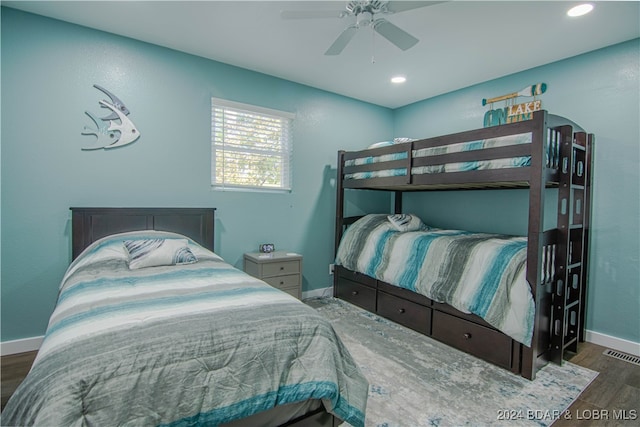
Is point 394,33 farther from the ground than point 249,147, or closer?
farther from the ground

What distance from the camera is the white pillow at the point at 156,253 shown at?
86.5 inches

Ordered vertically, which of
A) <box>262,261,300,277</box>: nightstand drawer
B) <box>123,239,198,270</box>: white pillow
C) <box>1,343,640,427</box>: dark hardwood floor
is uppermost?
<box>123,239,198,270</box>: white pillow

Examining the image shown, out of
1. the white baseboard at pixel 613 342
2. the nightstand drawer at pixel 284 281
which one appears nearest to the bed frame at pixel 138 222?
the nightstand drawer at pixel 284 281

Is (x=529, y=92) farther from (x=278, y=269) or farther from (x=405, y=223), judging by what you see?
(x=278, y=269)

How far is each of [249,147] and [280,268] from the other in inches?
52.5

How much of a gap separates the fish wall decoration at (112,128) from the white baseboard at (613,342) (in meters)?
4.34

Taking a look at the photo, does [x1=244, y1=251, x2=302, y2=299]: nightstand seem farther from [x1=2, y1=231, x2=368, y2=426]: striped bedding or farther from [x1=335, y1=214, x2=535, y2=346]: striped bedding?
[x1=2, y1=231, x2=368, y2=426]: striped bedding

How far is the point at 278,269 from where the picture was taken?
3219 millimetres

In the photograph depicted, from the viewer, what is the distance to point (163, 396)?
3.55ft

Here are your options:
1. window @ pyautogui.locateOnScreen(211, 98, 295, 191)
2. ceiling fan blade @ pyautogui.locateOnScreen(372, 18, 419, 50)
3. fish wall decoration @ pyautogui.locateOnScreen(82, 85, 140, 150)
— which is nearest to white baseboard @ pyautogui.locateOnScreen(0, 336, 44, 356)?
fish wall decoration @ pyautogui.locateOnScreen(82, 85, 140, 150)

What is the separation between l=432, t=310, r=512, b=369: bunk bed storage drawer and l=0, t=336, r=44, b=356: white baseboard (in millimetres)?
3216

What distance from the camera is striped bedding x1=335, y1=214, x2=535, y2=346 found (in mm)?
2229

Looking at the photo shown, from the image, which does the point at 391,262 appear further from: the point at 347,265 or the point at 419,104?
the point at 419,104

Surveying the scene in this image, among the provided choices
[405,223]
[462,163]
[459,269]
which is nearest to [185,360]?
[459,269]
